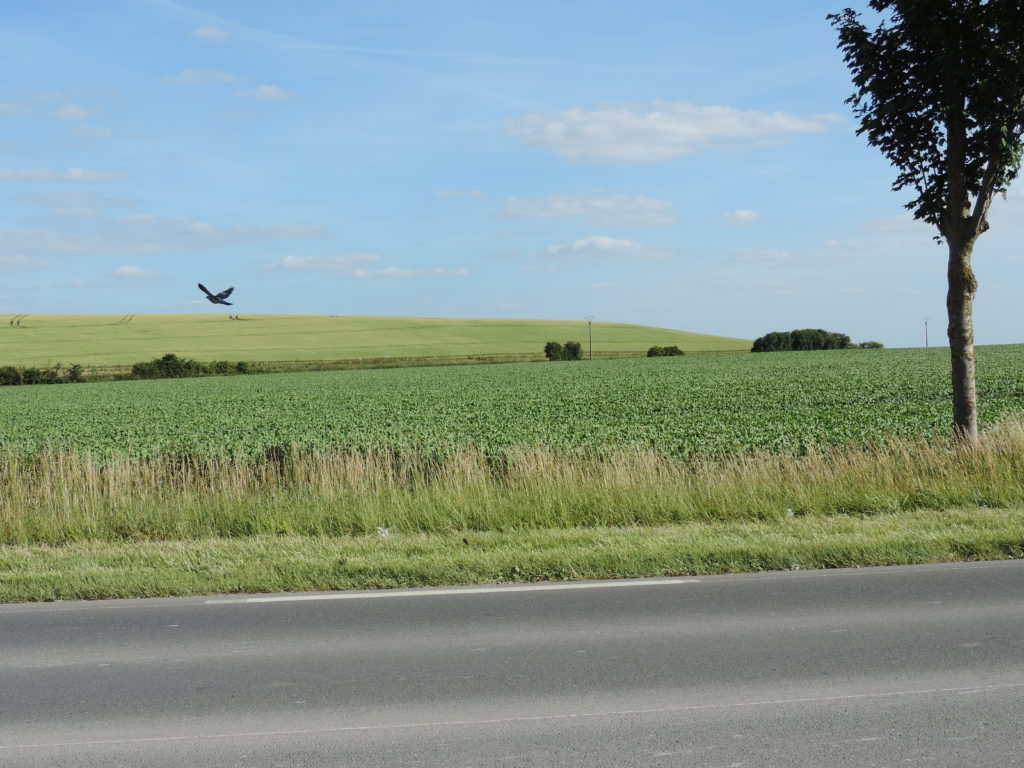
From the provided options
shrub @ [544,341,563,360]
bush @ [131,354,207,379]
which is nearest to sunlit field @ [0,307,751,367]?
bush @ [131,354,207,379]

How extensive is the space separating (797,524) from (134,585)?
260 inches

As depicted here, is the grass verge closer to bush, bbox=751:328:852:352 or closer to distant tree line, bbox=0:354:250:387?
distant tree line, bbox=0:354:250:387

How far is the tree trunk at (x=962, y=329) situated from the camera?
527 inches

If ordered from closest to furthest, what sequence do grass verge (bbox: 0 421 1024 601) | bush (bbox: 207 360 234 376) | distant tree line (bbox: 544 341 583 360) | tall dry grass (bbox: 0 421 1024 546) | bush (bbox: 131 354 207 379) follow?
grass verge (bbox: 0 421 1024 601) → tall dry grass (bbox: 0 421 1024 546) → bush (bbox: 131 354 207 379) → bush (bbox: 207 360 234 376) → distant tree line (bbox: 544 341 583 360)

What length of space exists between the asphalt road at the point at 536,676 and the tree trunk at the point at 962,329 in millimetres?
6873

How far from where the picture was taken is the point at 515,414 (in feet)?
96.6

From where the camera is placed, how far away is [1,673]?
557 cm

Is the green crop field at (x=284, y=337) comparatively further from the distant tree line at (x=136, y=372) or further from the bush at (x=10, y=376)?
the distant tree line at (x=136, y=372)

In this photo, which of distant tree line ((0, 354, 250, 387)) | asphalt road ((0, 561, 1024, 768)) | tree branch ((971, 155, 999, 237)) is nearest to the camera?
asphalt road ((0, 561, 1024, 768))

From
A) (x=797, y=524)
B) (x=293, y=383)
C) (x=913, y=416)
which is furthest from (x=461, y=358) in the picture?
(x=797, y=524)

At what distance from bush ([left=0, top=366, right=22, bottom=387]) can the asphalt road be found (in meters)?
78.4

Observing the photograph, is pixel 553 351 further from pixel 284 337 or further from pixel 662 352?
pixel 284 337

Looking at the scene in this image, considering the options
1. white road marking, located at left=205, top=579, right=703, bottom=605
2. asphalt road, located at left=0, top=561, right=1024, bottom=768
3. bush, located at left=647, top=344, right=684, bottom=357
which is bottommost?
white road marking, located at left=205, top=579, right=703, bottom=605

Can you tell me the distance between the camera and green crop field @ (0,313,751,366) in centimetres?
9431
